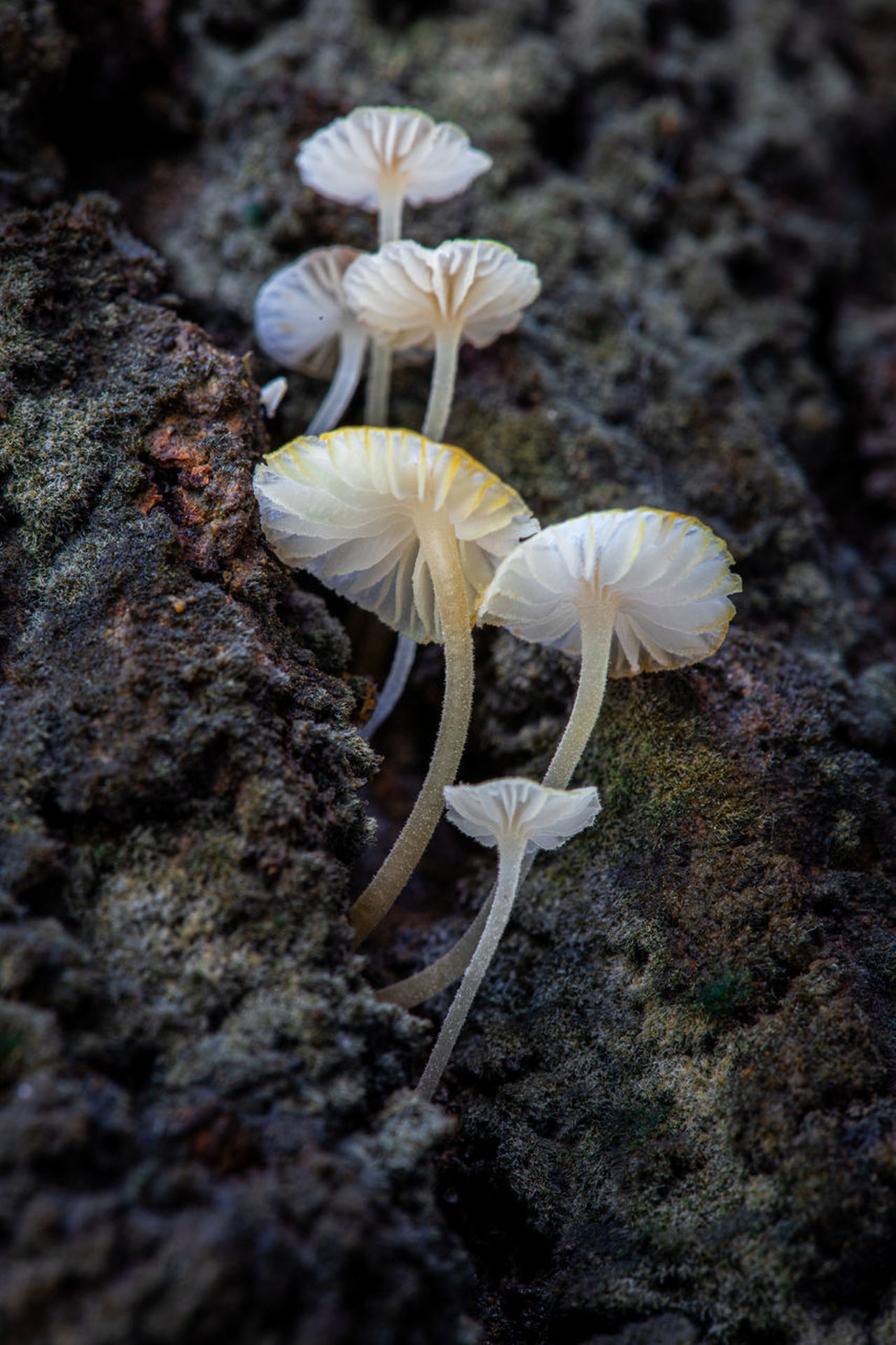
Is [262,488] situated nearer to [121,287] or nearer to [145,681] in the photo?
[145,681]

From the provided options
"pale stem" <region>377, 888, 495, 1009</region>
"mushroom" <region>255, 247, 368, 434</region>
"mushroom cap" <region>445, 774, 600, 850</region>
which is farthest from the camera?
"mushroom" <region>255, 247, 368, 434</region>

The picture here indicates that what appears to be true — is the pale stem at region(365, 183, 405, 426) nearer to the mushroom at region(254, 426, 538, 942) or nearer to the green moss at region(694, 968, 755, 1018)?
the mushroom at region(254, 426, 538, 942)

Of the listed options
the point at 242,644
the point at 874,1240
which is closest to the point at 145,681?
the point at 242,644

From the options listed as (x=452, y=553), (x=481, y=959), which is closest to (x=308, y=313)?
(x=452, y=553)

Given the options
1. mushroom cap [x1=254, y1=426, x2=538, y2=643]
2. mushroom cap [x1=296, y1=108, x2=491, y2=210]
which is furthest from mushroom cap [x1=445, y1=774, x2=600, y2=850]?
mushroom cap [x1=296, y1=108, x2=491, y2=210]

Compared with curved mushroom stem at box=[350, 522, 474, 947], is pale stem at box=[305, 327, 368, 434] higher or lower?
higher

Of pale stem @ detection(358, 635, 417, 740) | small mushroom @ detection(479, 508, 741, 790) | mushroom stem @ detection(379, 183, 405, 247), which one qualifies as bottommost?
pale stem @ detection(358, 635, 417, 740)

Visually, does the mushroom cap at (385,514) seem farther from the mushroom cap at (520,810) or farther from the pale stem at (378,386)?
the pale stem at (378,386)
